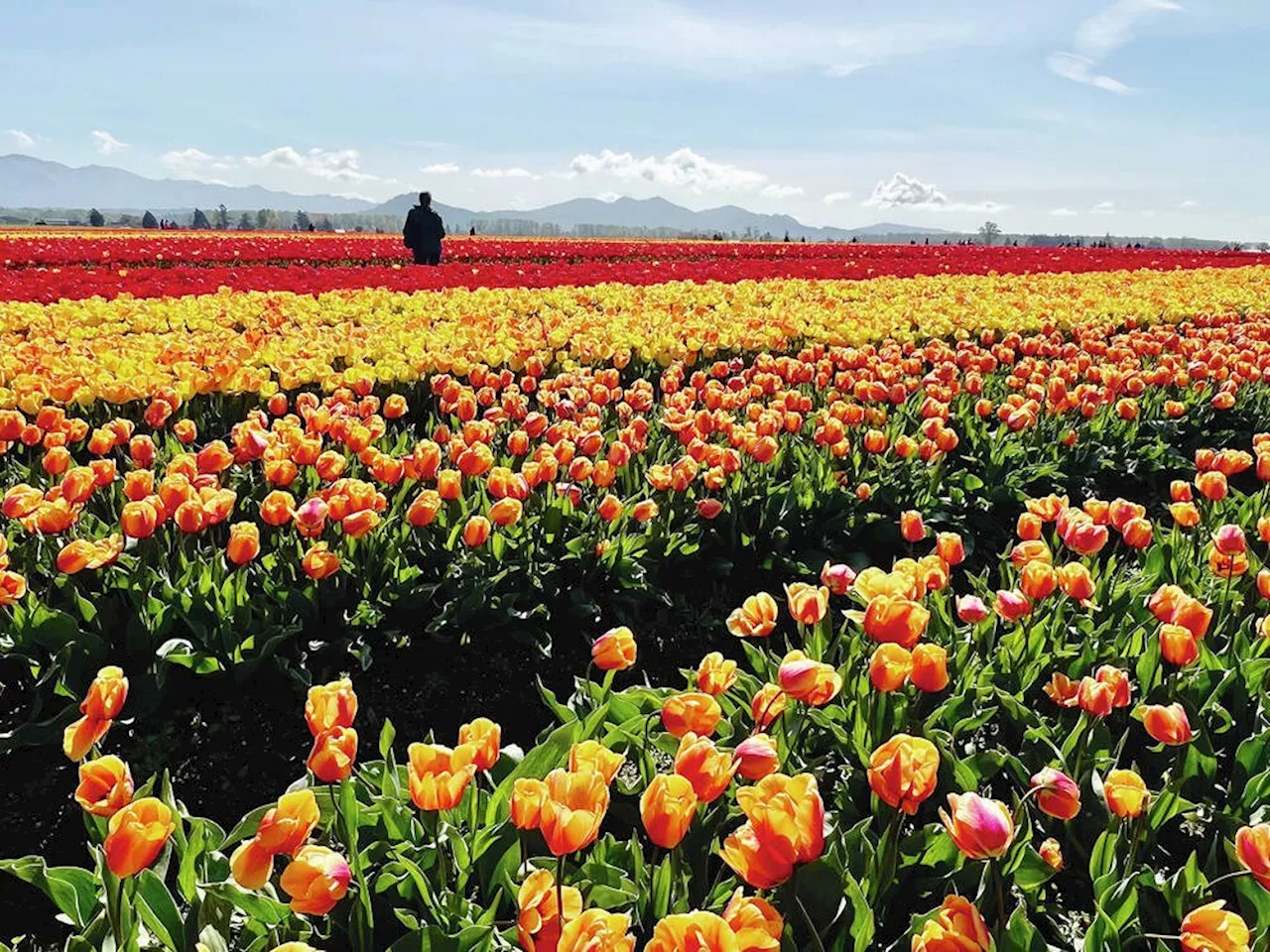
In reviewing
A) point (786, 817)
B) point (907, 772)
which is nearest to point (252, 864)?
point (786, 817)

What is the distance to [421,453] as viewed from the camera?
388 cm

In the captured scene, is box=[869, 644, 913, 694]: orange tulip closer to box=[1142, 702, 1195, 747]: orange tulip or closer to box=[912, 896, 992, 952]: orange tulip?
box=[1142, 702, 1195, 747]: orange tulip

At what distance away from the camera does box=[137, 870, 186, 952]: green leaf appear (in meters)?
1.82

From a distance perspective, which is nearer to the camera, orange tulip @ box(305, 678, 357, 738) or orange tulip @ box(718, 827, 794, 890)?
orange tulip @ box(718, 827, 794, 890)

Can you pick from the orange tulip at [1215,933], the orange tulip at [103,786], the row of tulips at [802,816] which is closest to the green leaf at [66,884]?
the row of tulips at [802,816]

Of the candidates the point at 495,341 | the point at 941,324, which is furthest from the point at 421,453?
the point at 941,324

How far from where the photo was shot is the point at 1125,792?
1913mm

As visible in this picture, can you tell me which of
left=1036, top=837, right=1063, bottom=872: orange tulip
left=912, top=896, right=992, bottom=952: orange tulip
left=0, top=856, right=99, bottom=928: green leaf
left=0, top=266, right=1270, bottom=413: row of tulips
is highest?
left=0, top=266, right=1270, bottom=413: row of tulips

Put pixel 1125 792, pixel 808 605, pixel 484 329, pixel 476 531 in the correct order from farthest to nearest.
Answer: pixel 484 329
pixel 476 531
pixel 808 605
pixel 1125 792

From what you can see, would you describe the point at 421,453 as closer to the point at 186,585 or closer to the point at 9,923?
the point at 186,585

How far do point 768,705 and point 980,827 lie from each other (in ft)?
2.27

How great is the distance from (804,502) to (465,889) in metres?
3.05

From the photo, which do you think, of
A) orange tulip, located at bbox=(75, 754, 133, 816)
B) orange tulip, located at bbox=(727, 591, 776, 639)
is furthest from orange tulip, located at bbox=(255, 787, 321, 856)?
orange tulip, located at bbox=(727, 591, 776, 639)

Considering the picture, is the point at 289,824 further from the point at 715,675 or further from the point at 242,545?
the point at 242,545
